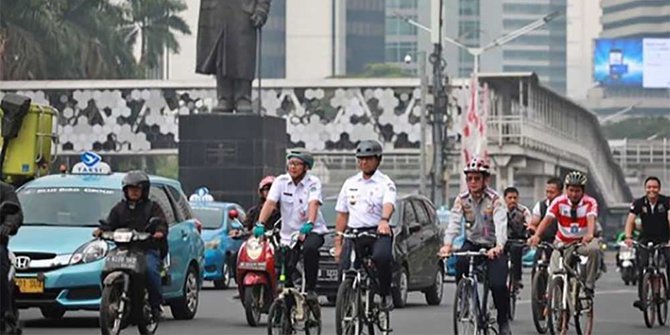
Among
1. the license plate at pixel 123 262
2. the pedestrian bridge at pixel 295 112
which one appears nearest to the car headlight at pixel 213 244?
the license plate at pixel 123 262

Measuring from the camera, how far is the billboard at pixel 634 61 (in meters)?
125

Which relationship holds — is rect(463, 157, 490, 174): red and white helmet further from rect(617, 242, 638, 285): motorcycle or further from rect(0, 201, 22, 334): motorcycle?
rect(617, 242, 638, 285): motorcycle

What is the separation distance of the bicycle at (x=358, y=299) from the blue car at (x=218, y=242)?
533 inches

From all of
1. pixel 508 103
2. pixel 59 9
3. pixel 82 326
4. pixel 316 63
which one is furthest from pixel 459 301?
pixel 316 63

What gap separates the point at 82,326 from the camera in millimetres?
19375

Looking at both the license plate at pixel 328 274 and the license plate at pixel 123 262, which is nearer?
the license plate at pixel 123 262

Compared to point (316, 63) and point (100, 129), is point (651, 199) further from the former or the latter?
point (316, 63)

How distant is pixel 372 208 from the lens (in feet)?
53.2

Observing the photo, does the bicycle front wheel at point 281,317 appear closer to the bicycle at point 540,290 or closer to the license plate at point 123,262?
the license plate at point 123,262

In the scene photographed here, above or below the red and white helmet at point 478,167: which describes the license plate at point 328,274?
below

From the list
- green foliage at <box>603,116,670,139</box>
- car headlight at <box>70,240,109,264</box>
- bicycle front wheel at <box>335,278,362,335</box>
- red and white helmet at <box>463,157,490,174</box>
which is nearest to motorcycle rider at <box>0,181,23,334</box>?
bicycle front wheel at <box>335,278,362,335</box>

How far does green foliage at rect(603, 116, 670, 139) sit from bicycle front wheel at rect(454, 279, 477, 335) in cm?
16452

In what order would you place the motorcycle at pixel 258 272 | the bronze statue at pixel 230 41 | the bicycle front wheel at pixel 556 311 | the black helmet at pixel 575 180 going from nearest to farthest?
the bicycle front wheel at pixel 556 311 → the black helmet at pixel 575 180 → the motorcycle at pixel 258 272 → the bronze statue at pixel 230 41

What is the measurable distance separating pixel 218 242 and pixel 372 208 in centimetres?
1418
